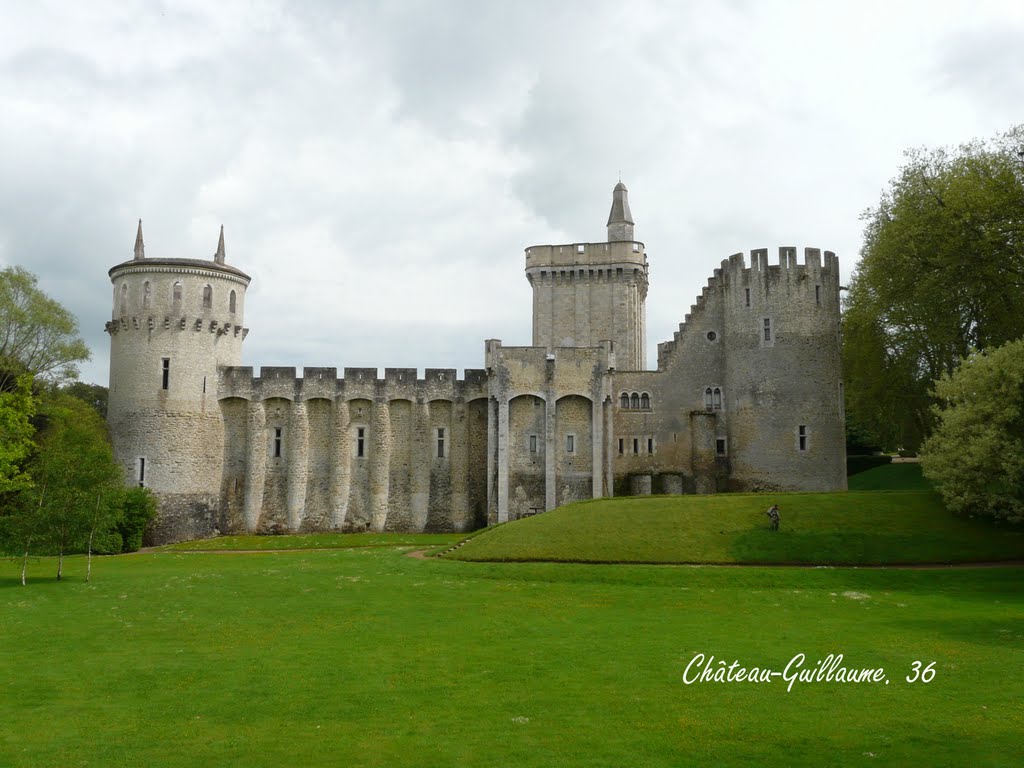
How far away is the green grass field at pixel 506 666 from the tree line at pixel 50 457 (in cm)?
A: 198

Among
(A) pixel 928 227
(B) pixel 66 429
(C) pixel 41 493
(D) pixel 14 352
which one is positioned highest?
(A) pixel 928 227

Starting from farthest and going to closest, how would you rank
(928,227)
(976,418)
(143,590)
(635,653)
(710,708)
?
1. (928,227)
2. (976,418)
3. (143,590)
4. (635,653)
5. (710,708)

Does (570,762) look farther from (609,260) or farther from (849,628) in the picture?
(609,260)

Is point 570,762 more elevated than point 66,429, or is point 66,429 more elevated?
point 66,429

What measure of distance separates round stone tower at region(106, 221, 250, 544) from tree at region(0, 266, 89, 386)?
12.7ft

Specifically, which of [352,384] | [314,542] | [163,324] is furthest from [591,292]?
[163,324]

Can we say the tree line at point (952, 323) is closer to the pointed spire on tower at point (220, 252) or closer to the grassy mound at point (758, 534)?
the grassy mound at point (758, 534)

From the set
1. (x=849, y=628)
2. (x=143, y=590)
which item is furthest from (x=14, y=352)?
(x=849, y=628)

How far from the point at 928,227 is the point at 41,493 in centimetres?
3828

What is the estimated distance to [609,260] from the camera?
5891cm

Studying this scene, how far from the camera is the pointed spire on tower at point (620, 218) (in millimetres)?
60219

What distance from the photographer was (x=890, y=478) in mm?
58094

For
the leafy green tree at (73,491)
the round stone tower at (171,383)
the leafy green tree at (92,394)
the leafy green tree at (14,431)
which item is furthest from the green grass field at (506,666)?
the leafy green tree at (92,394)

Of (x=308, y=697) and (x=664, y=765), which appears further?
(x=308, y=697)
